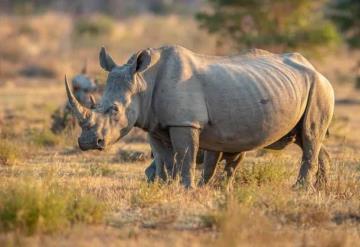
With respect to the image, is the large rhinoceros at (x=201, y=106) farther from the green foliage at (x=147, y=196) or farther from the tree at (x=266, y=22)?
the tree at (x=266, y=22)

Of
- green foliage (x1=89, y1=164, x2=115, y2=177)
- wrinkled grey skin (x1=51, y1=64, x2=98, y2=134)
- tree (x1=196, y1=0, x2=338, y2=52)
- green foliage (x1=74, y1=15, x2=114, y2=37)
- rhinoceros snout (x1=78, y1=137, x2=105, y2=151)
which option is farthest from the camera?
green foliage (x1=74, y1=15, x2=114, y2=37)

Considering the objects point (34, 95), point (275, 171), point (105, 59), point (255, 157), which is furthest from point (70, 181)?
point (34, 95)

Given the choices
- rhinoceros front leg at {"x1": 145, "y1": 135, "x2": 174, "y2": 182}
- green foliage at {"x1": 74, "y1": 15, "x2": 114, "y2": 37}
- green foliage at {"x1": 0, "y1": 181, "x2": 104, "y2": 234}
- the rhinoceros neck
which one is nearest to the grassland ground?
green foliage at {"x1": 0, "y1": 181, "x2": 104, "y2": 234}

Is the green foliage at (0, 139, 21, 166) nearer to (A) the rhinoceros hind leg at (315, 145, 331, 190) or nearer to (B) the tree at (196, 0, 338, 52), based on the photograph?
(A) the rhinoceros hind leg at (315, 145, 331, 190)

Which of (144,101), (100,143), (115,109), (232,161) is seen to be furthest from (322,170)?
(100,143)

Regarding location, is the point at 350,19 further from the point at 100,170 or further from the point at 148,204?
the point at 148,204

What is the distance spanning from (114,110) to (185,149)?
0.83 metres

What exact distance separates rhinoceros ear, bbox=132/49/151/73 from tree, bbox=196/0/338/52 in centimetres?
1642

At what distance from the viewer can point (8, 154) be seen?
12500 millimetres

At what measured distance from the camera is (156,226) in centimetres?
794

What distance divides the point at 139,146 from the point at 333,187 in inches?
225

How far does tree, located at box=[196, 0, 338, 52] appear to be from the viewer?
2580cm

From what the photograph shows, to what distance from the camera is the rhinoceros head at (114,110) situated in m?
8.98

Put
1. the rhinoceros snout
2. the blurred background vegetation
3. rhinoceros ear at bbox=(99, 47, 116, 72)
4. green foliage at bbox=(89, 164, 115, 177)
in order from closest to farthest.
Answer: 1. the rhinoceros snout
2. rhinoceros ear at bbox=(99, 47, 116, 72)
3. green foliage at bbox=(89, 164, 115, 177)
4. the blurred background vegetation
